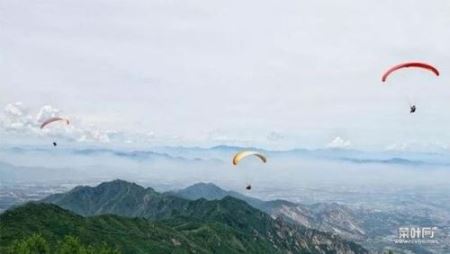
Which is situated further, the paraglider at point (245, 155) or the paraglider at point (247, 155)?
the paraglider at point (247, 155)

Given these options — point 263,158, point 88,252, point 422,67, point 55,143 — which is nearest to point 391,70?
point 422,67

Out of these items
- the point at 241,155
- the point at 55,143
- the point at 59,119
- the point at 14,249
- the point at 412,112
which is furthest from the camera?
the point at 14,249

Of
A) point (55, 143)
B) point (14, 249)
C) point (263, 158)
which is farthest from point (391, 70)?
point (14, 249)

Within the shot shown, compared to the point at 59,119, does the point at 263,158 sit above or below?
below

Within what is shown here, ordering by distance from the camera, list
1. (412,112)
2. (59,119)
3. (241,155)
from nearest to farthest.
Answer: (412,112) < (241,155) < (59,119)

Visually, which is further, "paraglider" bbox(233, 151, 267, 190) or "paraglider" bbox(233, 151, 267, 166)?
"paraglider" bbox(233, 151, 267, 190)

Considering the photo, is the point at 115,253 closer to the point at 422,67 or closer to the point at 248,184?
the point at 248,184

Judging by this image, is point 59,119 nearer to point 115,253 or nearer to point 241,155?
point 241,155

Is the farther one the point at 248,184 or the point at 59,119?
the point at 59,119

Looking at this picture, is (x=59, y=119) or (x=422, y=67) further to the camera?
(x=59, y=119)
